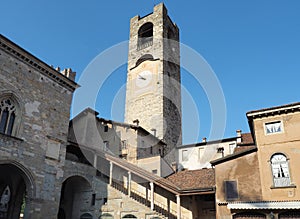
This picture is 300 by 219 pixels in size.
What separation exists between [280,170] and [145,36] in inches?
1307

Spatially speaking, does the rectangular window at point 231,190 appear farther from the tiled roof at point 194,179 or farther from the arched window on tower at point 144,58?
the arched window on tower at point 144,58

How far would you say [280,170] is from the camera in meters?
14.0

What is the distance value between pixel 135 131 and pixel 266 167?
15.3 metres

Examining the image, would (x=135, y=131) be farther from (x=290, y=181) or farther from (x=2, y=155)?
(x=290, y=181)

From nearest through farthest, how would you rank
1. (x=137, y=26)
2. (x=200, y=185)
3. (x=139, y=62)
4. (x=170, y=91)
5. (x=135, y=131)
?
(x=200, y=185) < (x=135, y=131) < (x=170, y=91) < (x=139, y=62) < (x=137, y=26)

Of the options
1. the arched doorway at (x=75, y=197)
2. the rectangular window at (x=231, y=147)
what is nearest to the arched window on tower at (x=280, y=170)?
the arched doorway at (x=75, y=197)

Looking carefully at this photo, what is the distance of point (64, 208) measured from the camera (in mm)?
20531

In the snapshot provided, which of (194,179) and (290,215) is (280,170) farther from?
(194,179)

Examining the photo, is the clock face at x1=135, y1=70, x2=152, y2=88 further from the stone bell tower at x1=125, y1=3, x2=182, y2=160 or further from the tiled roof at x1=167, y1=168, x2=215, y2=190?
the tiled roof at x1=167, y1=168, x2=215, y2=190

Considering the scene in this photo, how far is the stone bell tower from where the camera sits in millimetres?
33656

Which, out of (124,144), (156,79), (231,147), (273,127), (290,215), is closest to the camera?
(290,215)

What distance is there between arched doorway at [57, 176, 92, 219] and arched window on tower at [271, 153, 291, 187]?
41.0ft

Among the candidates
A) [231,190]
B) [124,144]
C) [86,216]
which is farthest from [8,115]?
[124,144]

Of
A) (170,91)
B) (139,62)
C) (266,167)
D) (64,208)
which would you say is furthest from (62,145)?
(139,62)
